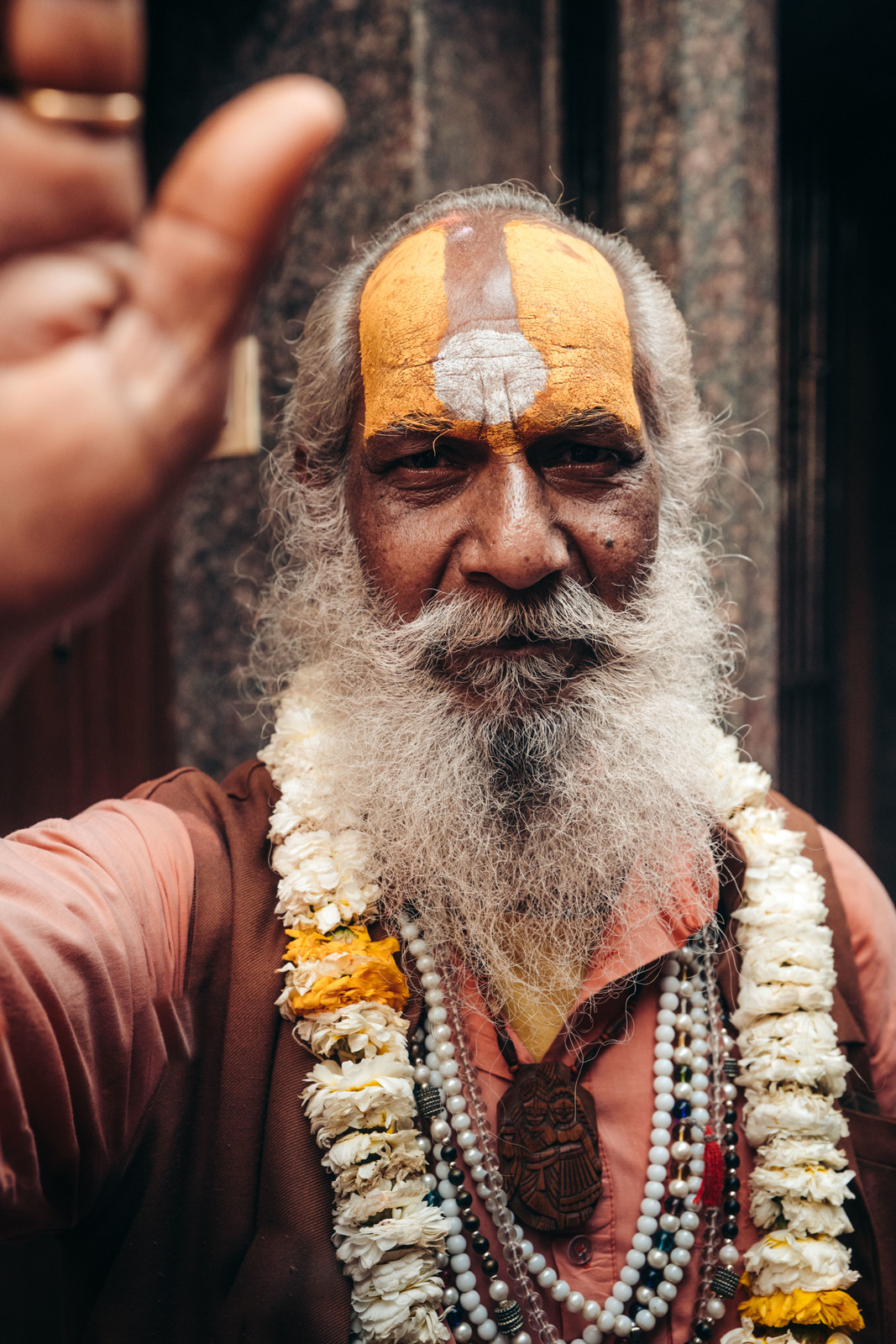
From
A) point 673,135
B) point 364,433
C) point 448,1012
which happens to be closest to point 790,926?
point 448,1012

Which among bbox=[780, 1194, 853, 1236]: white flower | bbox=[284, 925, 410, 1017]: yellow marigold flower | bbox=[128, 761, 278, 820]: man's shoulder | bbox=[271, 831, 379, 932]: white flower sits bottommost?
bbox=[780, 1194, 853, 1236]: white flower

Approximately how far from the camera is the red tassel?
128 centimetres

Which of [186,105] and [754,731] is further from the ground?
[186,105]

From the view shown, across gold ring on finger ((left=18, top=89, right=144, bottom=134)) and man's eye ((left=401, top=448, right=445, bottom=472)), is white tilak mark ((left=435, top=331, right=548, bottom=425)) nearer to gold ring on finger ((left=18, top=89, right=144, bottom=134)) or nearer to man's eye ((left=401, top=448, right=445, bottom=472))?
man's eye ((left=401, top=448, right=445, bottom=472))

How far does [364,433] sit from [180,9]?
2121 millimetres

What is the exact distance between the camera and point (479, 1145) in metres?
1.27

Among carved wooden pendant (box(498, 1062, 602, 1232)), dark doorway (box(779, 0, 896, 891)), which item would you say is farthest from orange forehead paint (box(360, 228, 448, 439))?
dark doorway (box(779, 0, 896, 891))

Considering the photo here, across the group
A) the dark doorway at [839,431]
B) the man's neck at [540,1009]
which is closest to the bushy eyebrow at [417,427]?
the man's neck at [540,1009]

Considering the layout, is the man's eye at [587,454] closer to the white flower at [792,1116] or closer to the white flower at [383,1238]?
the white flower at [792,1116]

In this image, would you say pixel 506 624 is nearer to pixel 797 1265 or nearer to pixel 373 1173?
pixel 373 1173

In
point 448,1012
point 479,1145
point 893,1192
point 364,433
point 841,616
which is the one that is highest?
point 364,433

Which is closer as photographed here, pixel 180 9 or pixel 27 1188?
pixel 27 1188

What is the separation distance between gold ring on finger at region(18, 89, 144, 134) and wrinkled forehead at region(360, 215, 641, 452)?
830 mm

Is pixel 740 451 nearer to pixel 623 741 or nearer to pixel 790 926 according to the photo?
pixel 623 741
